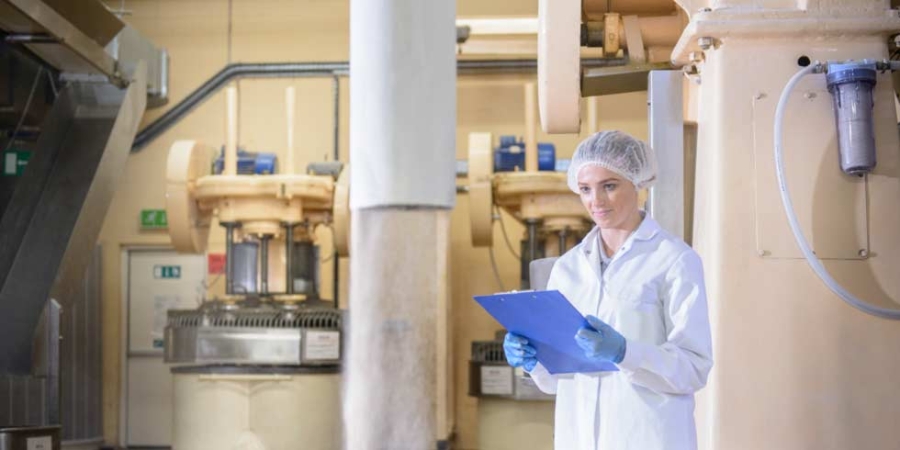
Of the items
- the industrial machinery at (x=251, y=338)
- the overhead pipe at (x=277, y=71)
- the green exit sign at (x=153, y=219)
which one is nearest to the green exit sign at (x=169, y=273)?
the green exit sign at (x=153, y=219)

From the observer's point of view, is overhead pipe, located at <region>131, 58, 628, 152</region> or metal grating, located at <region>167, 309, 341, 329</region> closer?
metal grating, located at <region>167, 309, 341, 329</region>

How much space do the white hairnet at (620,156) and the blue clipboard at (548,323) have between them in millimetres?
344

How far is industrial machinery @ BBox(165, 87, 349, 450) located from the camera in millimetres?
4559

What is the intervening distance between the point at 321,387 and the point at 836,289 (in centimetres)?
289

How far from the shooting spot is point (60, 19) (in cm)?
423

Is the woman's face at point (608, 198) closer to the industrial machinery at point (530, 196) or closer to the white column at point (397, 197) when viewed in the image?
the white column at point (397, 197)

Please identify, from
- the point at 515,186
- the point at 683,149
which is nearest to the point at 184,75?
the point at 515,186

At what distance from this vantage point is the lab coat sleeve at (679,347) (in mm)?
1850

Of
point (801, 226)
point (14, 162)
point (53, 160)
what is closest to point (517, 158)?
point (53, 160)

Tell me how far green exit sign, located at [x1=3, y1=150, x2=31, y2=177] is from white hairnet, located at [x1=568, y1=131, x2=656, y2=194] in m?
3.73

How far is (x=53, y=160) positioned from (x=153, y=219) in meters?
1.67

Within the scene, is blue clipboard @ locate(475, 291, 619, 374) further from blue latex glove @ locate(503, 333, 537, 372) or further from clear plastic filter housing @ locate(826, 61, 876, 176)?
clear plastic filter housing @ locate(826, 61, 876, 176)

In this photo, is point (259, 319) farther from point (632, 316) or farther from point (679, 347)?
point (679, 347)

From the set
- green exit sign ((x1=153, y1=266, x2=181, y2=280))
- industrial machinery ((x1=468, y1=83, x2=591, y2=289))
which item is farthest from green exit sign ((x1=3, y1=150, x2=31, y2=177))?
industrial machinery ((x1=468, y1=83, x2=591, y2=289))
